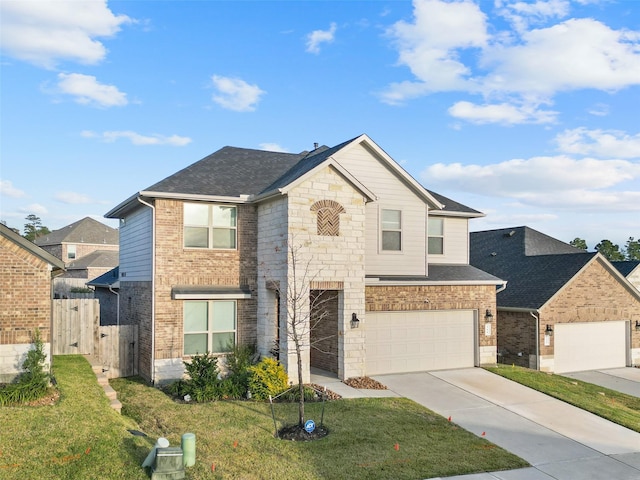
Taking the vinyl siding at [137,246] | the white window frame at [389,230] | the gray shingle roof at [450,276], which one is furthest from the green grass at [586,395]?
the vinyl siding at [137,246]

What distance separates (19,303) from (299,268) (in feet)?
21.9

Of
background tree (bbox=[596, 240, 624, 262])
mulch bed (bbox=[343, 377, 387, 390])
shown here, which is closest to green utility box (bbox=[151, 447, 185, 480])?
mulch bed (bbox=[343, 377, 387, 390])

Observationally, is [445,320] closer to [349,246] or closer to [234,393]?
[349,246]

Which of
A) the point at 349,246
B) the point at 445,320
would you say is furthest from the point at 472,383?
the point at 349,246

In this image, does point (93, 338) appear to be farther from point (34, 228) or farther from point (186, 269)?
point (34, 228)

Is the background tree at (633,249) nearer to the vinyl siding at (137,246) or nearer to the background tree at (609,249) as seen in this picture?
the background tree at (609,249)

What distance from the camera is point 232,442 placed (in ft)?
32.1

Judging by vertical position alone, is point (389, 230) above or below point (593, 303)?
above

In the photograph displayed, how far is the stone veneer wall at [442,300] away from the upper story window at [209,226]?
466 cm

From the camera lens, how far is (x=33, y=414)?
9445mm

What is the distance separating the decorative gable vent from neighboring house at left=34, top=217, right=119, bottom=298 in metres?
41.1

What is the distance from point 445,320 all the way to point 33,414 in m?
12.5

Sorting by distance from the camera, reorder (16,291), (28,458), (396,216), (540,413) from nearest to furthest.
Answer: (28,458)
(16,291)
(540,413)
(396,216)

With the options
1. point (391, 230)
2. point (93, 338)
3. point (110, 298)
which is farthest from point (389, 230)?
point (110, 298)
